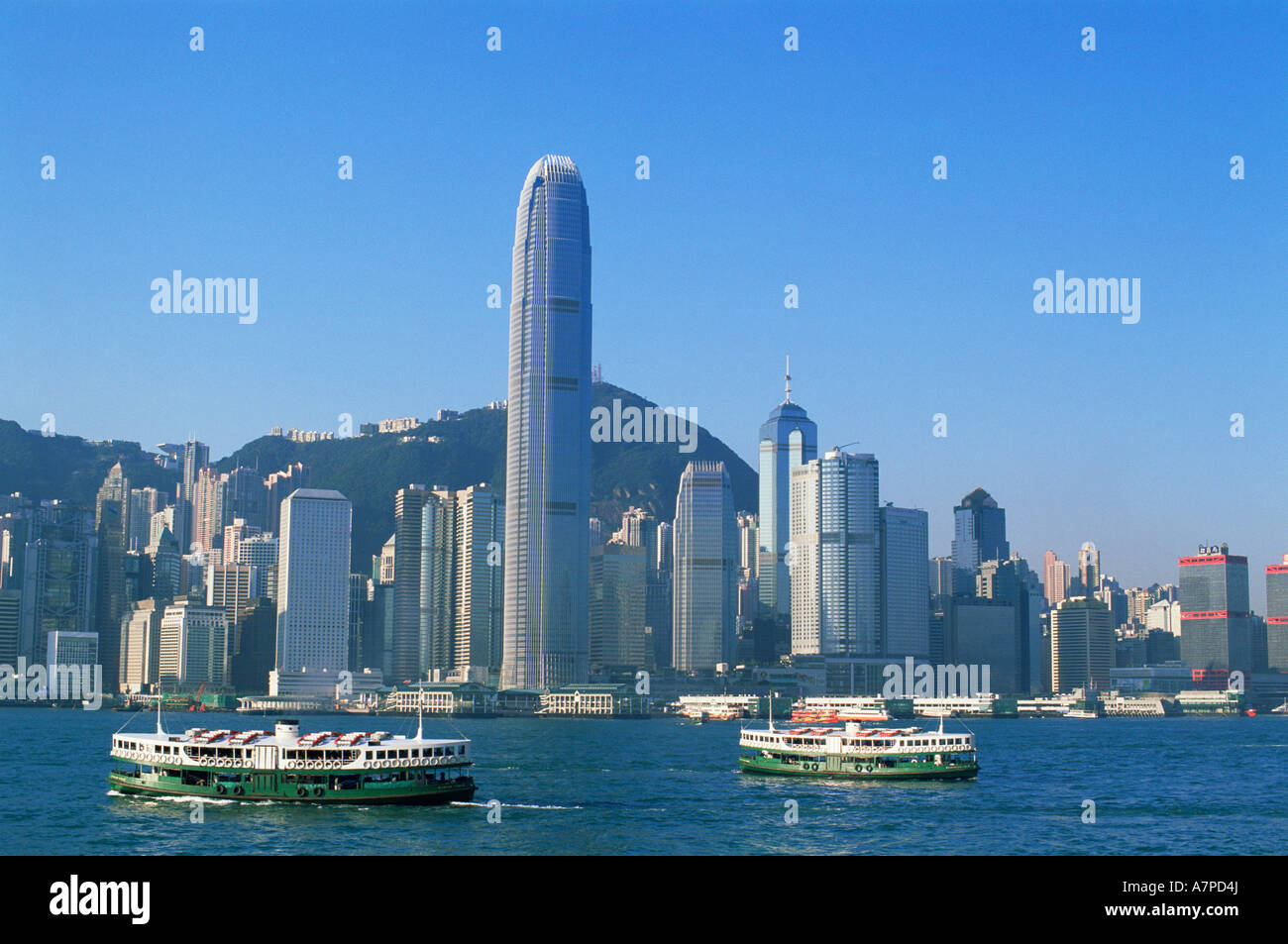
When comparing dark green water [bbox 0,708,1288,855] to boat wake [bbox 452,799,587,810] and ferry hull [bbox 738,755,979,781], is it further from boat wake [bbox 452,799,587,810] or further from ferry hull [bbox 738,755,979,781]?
ferry hull [bbox 738,755,979,781]

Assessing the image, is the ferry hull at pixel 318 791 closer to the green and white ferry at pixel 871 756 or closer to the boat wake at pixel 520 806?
the boat wake at pixel 520 806

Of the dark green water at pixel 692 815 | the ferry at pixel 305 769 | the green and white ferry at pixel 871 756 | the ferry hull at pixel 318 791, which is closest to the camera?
the dark green water at pixel 692 815

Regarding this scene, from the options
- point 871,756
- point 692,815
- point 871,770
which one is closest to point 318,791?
point 692,815

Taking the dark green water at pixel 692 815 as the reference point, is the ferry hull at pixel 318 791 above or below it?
above

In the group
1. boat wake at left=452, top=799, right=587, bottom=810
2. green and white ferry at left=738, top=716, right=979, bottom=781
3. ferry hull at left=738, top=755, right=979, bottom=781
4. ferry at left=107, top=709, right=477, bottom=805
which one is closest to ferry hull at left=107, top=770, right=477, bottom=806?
ferry at left=107, top=709, right=477, bottom=805

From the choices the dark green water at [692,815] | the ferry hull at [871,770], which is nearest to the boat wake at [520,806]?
the dark green water at [692,815]

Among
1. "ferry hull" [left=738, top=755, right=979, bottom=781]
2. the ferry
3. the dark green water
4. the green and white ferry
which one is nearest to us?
the dark green water
